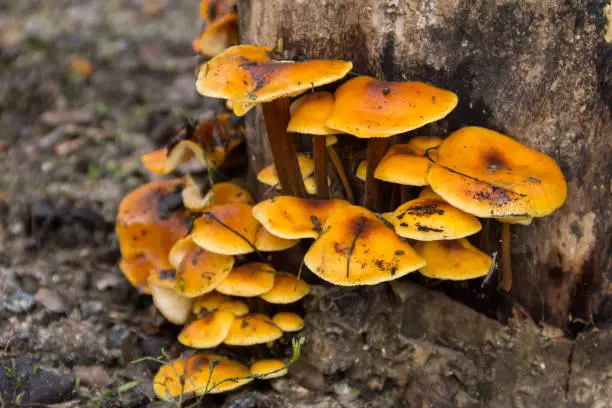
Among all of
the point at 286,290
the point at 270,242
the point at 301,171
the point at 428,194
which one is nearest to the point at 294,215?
the point at 270,242

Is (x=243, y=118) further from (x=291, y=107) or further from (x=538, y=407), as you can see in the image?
(x=538, y=407)

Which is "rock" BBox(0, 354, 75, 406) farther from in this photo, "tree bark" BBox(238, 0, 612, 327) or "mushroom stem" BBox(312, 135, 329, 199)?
"tree bark" BBox(238, 0, 612, 327)

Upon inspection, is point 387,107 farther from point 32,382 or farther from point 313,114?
point 32,382

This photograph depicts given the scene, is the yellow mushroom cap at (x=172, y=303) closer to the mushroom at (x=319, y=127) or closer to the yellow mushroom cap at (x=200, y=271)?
the yellow mushroom cap at (x=200, y=271)

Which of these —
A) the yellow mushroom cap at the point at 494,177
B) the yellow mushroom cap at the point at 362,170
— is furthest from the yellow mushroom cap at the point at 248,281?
the yellow mushroom cap at the point at 494,177

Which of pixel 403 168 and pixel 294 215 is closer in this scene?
pixel 403 168

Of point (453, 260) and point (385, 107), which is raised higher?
point (385, 107)
